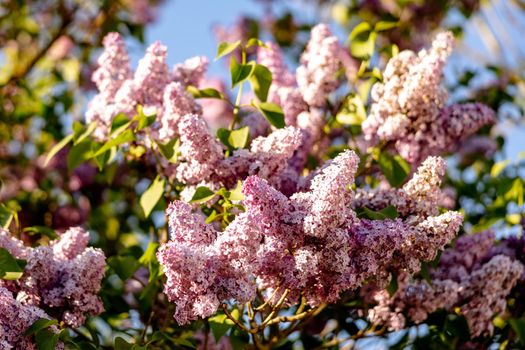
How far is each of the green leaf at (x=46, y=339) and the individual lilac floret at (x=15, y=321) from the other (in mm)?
33

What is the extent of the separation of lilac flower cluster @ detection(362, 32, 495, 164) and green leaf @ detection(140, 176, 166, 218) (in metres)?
0.71

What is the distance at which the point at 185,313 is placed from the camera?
2137 millimetres

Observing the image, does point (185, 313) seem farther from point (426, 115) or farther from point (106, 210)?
point (106, 210)

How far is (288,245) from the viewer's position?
2160 millimetres

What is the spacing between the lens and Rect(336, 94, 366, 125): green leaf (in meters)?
3.27

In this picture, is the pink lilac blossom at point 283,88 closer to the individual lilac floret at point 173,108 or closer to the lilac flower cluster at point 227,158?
the individual lilac floret at point 173,108

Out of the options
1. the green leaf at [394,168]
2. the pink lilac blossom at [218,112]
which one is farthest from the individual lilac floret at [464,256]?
the pink lilac blossom at [218,112]

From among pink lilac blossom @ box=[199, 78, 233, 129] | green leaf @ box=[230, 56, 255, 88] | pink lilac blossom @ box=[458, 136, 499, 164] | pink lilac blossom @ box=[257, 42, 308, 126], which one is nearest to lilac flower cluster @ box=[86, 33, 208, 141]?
green leaf @ box=[230, 56, 255, 88]

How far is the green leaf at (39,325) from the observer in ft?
7.29

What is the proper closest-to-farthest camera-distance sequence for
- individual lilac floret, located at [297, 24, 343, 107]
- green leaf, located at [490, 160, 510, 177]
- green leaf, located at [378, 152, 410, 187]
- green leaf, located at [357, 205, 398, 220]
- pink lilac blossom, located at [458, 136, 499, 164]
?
green leaf, located at [357, 205, 398, 220]
green leaf, located at [378, 152, 410, 187]
individual lilac floret, located at [297, 24, 343, 107]
green leaf, located at [490, 160, 510, 177]
pink lilac blossom, located at [458, 136, 499, 164]

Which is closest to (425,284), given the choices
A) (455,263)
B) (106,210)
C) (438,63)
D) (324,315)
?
(455,263)

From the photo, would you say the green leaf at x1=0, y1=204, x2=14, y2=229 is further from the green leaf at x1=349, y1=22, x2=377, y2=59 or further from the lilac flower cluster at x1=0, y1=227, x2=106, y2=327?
the green leaf at x1=349, y1=22, x2=377, y2=59

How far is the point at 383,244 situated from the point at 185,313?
0.50m

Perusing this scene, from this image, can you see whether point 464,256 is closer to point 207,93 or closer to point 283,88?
point 283,88
